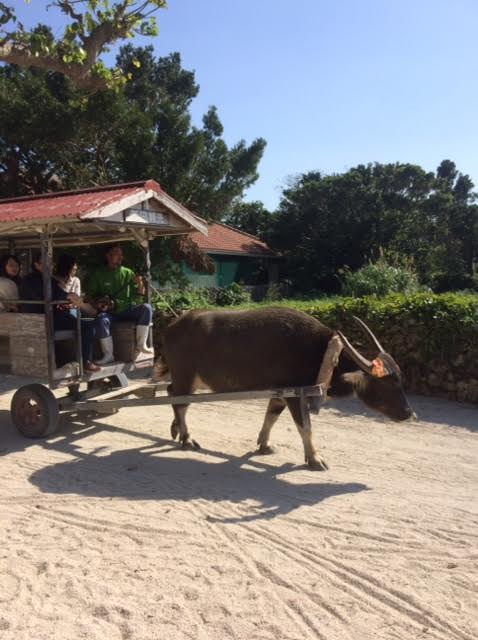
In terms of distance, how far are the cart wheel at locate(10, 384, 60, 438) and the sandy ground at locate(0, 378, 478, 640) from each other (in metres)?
0.16

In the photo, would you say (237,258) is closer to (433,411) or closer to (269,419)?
(433,411)

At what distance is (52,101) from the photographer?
12492 millimetres

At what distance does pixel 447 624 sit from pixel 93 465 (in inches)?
149

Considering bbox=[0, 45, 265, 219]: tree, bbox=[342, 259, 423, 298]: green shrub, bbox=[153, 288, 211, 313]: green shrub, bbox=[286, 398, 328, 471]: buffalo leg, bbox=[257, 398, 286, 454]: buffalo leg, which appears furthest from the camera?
A: bbox=[342, 259, 423, 298]: green shrub

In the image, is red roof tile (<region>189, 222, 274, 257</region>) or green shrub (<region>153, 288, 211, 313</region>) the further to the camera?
red roof tile (<region>189, 222, 274, 257</region>)

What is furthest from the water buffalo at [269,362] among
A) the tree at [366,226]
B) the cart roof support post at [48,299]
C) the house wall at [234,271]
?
the tree at [366,226]

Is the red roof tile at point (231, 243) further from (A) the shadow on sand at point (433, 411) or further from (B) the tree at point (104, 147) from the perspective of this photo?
(A) the shadow on sand at point (433, 411)

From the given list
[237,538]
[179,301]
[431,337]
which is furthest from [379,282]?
[237,538]

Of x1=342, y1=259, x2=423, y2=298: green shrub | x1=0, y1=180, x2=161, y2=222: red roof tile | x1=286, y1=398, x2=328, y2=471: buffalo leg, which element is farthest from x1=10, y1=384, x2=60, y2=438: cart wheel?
x1=342, y1=259, x2=423, y2=298: green shrub

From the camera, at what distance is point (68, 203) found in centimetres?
636

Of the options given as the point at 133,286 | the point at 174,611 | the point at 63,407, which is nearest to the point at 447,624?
the point at 174,611

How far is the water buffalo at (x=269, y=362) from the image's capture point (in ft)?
18.3

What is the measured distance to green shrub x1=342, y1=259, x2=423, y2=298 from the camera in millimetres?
14383

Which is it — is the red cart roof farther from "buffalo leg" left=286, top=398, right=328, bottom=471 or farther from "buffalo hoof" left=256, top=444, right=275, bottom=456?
"buffalo hoof" left=256, top=444, right=275, bottom=456
